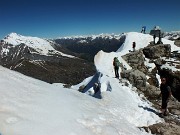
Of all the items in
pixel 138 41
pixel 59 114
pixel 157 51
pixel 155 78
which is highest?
pixel 138 41

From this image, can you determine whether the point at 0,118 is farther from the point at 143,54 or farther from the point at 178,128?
the point at 143,54

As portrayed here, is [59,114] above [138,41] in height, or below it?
below

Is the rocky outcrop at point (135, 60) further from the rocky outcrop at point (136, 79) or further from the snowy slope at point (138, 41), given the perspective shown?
the rocky outcrop at point (136, 79)

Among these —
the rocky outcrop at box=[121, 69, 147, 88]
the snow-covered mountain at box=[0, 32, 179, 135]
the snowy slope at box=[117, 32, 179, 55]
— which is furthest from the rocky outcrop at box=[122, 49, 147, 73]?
the snow-covered mountain at box=[0, 32, 179, 135]

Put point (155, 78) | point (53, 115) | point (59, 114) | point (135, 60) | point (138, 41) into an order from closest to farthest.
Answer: point (53, 115) → point (59, 114) → point (155, 78) → point (135, 60) → point (138, 41)

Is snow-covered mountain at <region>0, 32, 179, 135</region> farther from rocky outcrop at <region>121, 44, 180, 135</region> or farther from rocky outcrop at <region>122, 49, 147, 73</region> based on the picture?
rocky outcrop at <region>122, 49, 147, 73</region>

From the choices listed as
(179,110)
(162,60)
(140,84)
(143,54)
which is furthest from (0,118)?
(143,54)

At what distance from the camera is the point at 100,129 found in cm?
1267

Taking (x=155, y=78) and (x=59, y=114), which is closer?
(x=59, y=114)

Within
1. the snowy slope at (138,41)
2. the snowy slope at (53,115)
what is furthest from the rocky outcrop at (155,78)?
the snowy slope at (138,41)

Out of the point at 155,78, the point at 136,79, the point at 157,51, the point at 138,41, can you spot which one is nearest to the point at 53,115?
the point at 136,79

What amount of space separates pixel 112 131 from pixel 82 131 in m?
2.14

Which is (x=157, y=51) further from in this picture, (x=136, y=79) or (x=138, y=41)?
(x=136, y=79)

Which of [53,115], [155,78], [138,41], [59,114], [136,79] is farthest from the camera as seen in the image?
[138,41]
